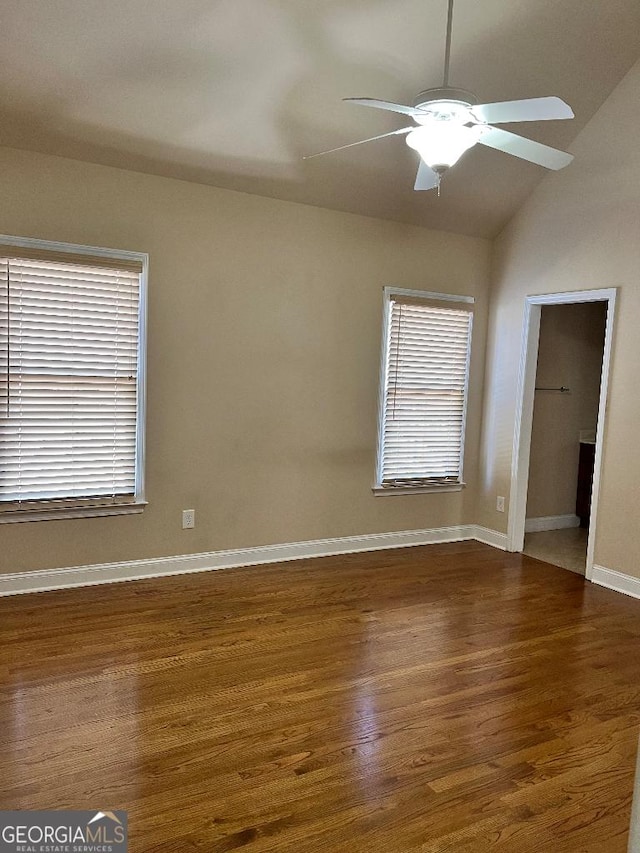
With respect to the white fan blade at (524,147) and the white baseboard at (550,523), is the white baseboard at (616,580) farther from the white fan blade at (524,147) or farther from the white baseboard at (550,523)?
the white fan blade at (524,147)

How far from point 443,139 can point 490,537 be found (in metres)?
3.77

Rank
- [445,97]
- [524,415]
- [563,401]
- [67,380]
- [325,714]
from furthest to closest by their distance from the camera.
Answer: [563,401] < [524,415] < [67,380] < [325,714] < [445,97]

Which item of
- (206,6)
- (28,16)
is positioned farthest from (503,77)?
(28,16)

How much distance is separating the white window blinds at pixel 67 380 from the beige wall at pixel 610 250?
3085 mm

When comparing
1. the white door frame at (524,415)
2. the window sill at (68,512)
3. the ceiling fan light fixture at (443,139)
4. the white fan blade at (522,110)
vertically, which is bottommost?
the window sill at (68,512)

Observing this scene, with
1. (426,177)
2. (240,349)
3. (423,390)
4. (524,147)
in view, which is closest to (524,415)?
(423,390)

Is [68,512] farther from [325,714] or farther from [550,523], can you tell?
[550,523]

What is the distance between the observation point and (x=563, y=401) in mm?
6055


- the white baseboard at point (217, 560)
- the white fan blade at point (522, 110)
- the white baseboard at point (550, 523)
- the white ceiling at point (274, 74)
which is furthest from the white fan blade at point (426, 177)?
the white baseboard at point (550, 523)

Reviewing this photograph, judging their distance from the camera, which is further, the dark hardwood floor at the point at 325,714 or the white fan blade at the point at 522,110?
the white fan blade at the point at 522,110

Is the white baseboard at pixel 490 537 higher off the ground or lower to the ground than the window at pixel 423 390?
lower

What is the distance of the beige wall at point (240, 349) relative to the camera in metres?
4.01

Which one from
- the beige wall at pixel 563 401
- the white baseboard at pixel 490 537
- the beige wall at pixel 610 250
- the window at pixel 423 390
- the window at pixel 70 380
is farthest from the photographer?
the beige wall at pixel 563 401

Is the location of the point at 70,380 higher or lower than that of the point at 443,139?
lower
